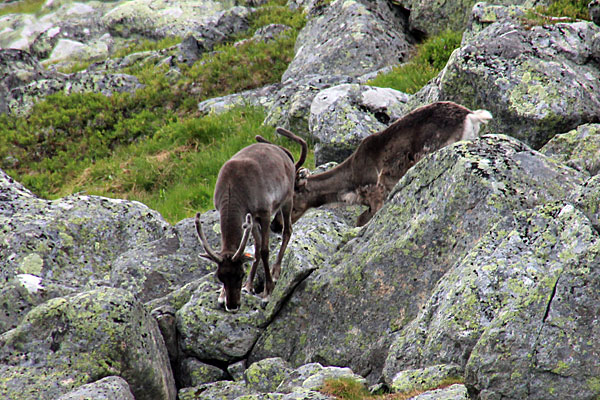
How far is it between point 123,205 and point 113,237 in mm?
769

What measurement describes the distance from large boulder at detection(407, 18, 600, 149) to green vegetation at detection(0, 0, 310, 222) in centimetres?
546

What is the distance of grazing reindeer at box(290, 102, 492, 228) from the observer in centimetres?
1090

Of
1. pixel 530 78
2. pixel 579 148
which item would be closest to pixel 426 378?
pixel 579 148

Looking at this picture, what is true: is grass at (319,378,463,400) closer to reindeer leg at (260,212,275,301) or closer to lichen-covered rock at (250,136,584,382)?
lichen-covered rock at (250,136,584,382)

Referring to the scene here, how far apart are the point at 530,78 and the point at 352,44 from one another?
976cm

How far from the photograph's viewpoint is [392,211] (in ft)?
27.7

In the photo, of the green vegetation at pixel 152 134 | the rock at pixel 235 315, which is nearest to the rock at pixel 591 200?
the rock at pixel 235 315

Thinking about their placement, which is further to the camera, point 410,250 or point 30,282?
point 30,282

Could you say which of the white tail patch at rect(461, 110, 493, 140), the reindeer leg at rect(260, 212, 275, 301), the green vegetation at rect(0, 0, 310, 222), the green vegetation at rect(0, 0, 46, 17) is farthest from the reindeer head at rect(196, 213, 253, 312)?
the green vegetation at rect(0, 0, 46, 17)

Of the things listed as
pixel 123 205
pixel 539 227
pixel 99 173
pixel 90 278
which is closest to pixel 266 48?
pixel 99 173

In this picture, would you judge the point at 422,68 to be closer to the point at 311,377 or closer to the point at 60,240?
the point at 60,240

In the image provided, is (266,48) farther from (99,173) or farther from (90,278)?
(90,278)

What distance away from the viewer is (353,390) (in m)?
6.04

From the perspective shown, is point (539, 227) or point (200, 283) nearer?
point (539, 227)
